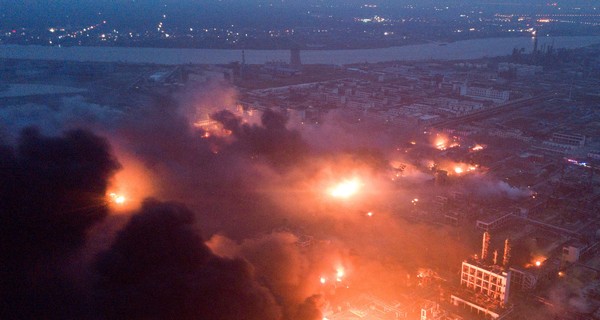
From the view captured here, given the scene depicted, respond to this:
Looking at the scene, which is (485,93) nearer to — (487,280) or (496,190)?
(496,190)

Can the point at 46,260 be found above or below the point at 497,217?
above

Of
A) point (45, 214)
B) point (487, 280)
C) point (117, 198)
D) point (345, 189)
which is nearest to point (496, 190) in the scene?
point (345, 189)

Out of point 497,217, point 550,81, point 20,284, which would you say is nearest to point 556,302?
point 497,217

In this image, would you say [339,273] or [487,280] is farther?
[339,273]

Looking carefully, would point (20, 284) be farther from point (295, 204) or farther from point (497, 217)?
point (497, 217)

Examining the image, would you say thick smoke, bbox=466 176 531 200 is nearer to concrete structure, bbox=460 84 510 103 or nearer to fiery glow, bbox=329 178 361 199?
fiery glow, bbox=329 178 361 199

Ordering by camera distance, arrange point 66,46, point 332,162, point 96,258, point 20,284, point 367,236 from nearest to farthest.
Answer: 1. point 20,284
2. point 96,258
3. point 367,236
4. point 332,162
5. point 66,46
